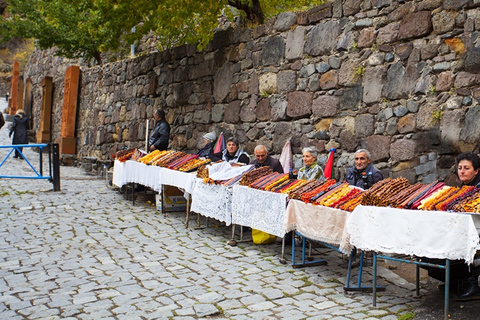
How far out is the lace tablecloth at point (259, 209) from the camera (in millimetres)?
5734

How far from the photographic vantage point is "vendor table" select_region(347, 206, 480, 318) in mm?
3932

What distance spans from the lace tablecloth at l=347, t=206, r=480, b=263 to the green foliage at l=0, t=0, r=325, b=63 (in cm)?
605

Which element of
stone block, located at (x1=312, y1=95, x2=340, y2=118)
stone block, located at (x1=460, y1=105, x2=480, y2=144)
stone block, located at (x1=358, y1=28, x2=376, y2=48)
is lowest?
stone block, located at (x1=460, y1=105, x2=480, y2=144)

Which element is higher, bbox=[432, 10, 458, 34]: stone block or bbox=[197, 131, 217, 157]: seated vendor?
bbox=[432, 10, 458, 34]: stone block

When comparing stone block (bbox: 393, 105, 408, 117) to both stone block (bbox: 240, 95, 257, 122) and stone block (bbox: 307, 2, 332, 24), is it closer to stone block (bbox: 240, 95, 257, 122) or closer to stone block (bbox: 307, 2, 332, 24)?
stone block (bbox: 307, 2, 332, 24)

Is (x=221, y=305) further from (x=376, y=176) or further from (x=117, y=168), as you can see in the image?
(x=117, y=168)

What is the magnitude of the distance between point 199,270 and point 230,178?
1.64 m

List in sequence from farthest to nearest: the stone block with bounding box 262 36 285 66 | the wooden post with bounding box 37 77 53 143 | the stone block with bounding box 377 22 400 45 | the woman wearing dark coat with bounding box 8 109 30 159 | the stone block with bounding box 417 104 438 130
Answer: the wooden post with bounding box 37 77 53 143, the woman wearing dark coat with bounding box 8 109 30 159, the stone block with bounding box 262 36 285 66, the stone block with bounding box 377 22 400 45, the stone block with bounding box 417 104 438 130

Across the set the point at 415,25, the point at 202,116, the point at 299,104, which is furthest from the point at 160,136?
the point at 415,25

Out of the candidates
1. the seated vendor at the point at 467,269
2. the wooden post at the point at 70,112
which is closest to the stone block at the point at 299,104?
the seated vendor at the point at 467,269

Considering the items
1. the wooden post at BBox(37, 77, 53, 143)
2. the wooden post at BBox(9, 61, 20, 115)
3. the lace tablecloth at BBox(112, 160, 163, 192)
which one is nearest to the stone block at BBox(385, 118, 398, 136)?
the lace tablecloth at BBox(112, 160, 163, 192)

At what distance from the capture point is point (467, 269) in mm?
4480

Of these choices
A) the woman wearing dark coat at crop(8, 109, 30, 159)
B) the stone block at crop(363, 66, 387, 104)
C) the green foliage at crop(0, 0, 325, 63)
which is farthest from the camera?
the woman wearing dark coat at crop(8, 109, 30, 159)

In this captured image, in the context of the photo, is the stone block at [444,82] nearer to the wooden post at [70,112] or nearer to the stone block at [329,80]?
the stone block at [329,80]
